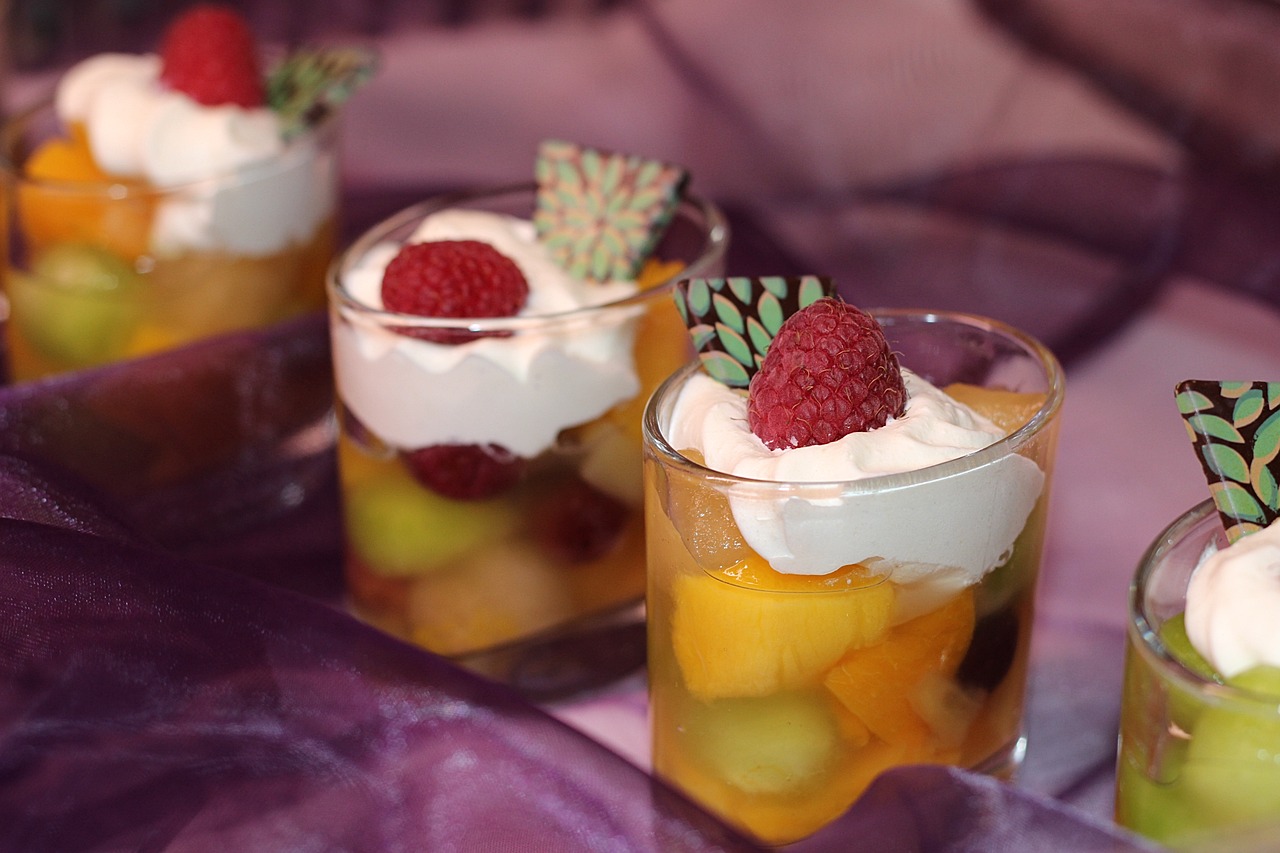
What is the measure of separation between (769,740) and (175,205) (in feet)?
2.65

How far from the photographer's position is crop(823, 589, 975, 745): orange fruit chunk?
0.83 m

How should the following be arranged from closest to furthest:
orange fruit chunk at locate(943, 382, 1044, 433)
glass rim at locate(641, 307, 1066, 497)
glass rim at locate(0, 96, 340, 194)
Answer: glass rim at locate(641, 307, 1066, 497)
orange fruit chunk at locate(943, 382, 1044, 433)
glass rim at locate(0, 96, 340, 194)

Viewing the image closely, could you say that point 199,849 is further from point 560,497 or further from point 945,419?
point 945,419

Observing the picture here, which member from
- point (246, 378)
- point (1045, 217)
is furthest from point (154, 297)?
point (1045, 217)

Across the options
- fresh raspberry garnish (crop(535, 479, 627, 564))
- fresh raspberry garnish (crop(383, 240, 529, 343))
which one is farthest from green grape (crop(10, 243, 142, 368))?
fresh raspberry garnish (crop(535, 479, 627, 564))

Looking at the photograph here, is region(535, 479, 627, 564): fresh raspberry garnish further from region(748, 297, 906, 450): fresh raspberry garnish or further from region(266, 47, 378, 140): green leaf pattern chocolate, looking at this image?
region(266, 47, 378, 140): green leaf pattern chocolate

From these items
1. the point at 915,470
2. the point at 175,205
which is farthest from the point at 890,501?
the point at 175,205

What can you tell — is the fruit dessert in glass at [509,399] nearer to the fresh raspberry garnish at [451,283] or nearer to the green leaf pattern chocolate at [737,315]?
the fresh raspberry garnish at [451,283]

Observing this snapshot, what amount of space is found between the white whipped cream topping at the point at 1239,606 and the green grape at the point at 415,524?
1.71 ft

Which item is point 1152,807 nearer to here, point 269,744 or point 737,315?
point 737,315

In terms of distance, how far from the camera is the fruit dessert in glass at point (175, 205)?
1354mm

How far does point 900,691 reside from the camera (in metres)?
0.85

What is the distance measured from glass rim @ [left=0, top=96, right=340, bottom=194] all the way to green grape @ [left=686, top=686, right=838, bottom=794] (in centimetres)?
75

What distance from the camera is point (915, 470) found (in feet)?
2.65
